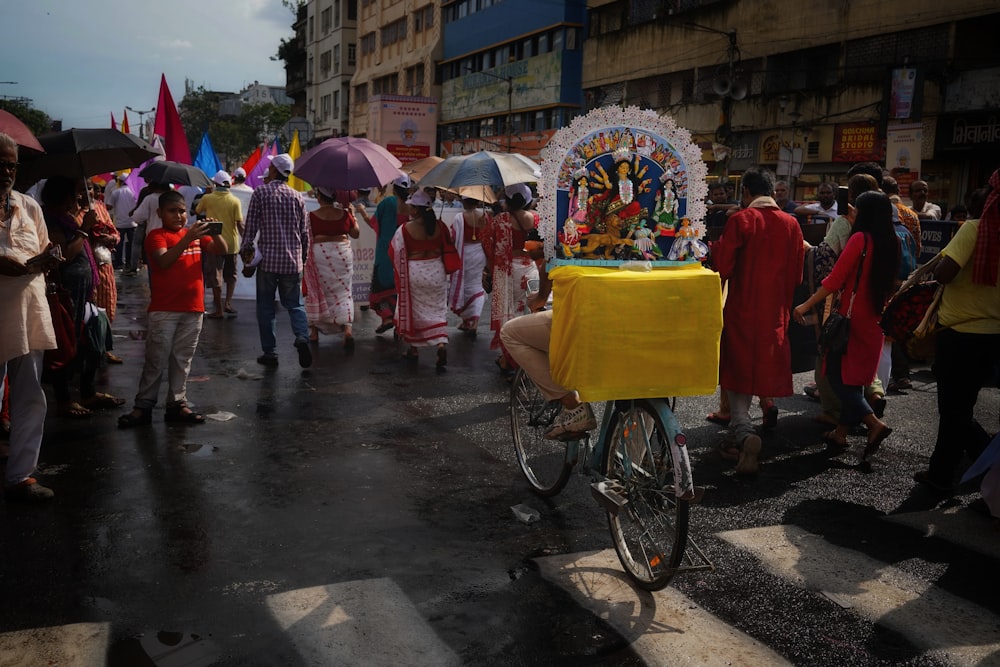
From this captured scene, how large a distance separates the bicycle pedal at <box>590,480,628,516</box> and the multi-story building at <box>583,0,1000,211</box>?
18143 millimetres

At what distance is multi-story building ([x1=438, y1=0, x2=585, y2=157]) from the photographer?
40.2m

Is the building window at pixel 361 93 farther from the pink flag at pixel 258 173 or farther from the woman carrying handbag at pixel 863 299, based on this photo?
the woman carrying handbag at pixel 863 299

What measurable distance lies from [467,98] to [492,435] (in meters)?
46.2

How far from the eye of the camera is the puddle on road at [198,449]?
19.7 ft

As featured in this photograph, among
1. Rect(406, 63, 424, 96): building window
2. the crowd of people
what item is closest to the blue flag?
the crowd of people

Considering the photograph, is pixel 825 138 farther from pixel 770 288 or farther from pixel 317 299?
pixel 770 288

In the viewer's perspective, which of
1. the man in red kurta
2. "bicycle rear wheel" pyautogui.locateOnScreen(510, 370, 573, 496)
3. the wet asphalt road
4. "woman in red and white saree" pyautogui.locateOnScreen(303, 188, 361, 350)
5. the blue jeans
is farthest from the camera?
"woman in red and white saree" pyautogui.locateOnScreen(303, 188, 361, 350)

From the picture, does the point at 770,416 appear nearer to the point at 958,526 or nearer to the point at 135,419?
the point at 958,526

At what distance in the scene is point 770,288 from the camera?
595cm

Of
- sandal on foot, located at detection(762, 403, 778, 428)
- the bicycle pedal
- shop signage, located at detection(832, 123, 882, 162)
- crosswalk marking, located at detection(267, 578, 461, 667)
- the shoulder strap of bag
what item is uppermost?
shop signage, located at detection(832, 123, 882, 162)

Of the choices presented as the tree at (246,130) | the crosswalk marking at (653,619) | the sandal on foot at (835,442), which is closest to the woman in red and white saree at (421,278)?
the sandal on foot at (835,442)

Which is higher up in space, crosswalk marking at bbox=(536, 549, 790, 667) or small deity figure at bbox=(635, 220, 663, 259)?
small deity figure at bbox=(635, 220, 663, 259)

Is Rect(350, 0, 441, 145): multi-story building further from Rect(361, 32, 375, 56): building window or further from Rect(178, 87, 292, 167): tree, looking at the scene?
Rect(178, 87, 292, 167): tree

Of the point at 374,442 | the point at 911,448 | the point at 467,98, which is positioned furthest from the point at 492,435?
the point at 467,98
